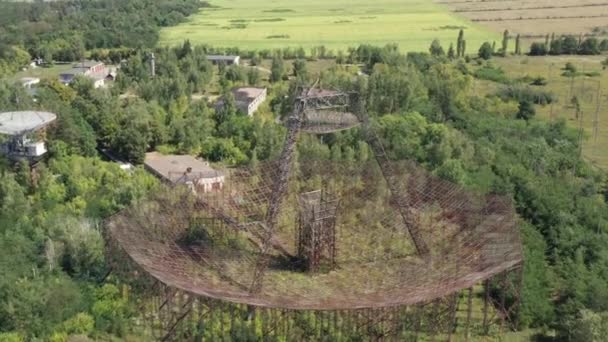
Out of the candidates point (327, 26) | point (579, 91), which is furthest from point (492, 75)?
point (327, 26)

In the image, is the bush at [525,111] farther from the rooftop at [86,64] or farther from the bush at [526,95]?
the rooftop at [86,64]

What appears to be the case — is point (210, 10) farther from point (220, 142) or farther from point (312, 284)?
point (312, 284)

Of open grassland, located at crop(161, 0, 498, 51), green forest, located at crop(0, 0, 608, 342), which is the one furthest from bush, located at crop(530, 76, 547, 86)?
open grassland, located at crop(161, 0, 498, 51)

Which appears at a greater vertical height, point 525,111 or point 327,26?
point 327,26

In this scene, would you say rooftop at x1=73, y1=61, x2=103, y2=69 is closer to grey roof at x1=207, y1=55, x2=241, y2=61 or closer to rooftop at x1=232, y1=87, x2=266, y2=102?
grey roof at x1=207, y1=55, x2=241, y2=61

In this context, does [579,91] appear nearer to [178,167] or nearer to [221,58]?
[221,58]

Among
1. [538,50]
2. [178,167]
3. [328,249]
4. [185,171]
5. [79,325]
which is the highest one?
[538,50]
